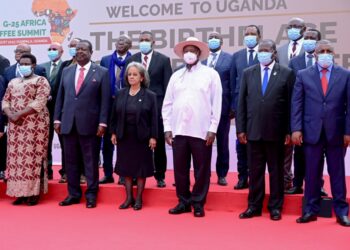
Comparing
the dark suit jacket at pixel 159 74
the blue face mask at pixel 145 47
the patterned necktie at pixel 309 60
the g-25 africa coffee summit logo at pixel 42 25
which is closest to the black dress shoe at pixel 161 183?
the dark suit jacket at pixel 159 74

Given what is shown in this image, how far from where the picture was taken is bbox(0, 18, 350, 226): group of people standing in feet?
14.9

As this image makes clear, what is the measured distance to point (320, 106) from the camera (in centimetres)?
447

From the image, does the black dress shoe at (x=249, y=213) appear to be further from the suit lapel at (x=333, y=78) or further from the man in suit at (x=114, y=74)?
the man in suit at (x=114, y=74)

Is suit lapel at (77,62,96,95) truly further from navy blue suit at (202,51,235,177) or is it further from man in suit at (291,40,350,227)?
man in suit at (291,40,350,227)

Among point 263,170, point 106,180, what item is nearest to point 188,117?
point 263,170

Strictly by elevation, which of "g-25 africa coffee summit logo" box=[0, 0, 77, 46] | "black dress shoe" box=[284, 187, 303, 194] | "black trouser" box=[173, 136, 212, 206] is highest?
"g-25 africa coffee summit logo" box=[0, 0, 77, 46]

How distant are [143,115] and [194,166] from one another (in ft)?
2.30

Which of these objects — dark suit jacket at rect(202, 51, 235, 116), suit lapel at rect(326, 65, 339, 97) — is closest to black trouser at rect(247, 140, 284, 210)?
suit lapel at rect(326, 65, 339, 97)

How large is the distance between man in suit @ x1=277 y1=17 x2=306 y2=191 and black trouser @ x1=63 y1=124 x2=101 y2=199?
1.89 m

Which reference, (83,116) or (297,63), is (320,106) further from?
(83,116)

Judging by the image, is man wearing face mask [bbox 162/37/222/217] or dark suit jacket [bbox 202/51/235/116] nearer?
man wearing face mask [bbox 162/37/222/217]

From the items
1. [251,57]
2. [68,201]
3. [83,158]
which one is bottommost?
[68,201]

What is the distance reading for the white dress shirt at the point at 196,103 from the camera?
483cm

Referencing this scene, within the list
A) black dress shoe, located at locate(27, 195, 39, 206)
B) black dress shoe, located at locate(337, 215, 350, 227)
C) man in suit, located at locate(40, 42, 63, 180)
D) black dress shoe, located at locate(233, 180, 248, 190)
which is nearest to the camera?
black dress shoe, located at locate(337, 215, 350, 227)
